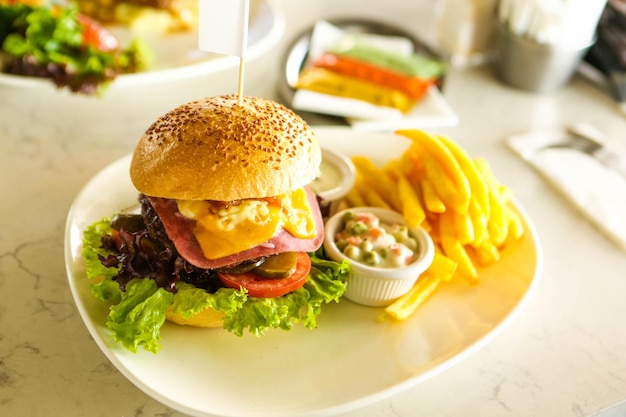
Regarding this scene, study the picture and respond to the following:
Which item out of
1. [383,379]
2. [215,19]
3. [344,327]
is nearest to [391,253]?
[344,327]

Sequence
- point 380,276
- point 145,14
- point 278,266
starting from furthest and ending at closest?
point 145,14 < point 380,276 < point 278,266

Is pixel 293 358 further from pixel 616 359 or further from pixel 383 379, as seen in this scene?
pixel 616 359

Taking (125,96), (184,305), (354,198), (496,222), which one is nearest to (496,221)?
(496,222)

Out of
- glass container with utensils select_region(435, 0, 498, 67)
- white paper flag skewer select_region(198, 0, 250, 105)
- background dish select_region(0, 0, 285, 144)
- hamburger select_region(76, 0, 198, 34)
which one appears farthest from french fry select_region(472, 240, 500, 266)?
hamburger select_region(76, 0, 198, 34)

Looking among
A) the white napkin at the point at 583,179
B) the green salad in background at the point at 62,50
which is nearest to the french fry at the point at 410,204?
the white napkin at the point at 583,179

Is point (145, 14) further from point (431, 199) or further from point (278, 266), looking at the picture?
point (278, 266)

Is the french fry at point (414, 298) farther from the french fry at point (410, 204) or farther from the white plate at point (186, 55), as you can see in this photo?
the white plate at point (186, 55)
